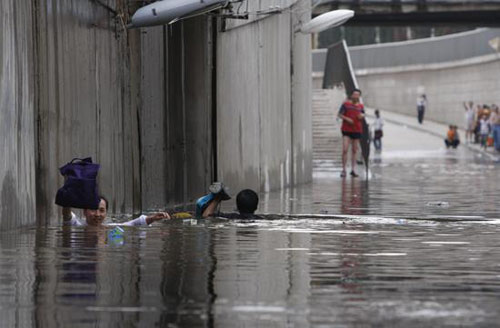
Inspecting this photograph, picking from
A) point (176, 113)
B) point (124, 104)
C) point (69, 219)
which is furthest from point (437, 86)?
point (69, 219)

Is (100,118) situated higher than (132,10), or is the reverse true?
(132,10)

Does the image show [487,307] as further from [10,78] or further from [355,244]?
[10,78]

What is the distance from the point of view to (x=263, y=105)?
1105 inches

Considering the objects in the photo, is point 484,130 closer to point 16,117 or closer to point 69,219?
point 69,219

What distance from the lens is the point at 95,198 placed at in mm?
15469

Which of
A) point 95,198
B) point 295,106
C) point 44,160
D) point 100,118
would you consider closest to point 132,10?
point 100,118

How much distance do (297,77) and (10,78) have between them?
1694cm

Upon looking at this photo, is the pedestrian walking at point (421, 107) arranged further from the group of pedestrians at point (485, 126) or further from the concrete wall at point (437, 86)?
the group of pedestrians at point (485, 126)

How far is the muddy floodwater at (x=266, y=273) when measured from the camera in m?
8.32

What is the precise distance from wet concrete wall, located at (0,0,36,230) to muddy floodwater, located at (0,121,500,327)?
0.33 meters

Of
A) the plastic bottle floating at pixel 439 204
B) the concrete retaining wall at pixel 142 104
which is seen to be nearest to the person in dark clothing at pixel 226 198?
the concrete retaining wall at pixel 142 104

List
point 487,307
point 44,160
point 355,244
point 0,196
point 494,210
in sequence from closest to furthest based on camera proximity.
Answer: point 487,307 → point 355,244 → point 0,196 → point 44,160 → point 494,210

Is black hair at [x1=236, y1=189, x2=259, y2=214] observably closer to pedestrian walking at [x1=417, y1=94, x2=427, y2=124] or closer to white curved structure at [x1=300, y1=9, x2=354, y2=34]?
white curved structure at [x1=300, y1=9, x2=354, y2=34]

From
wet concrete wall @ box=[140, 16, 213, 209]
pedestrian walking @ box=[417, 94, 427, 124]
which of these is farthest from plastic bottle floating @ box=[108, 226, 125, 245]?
pedestrian walking @ box=[417, 94, 427, 124]
